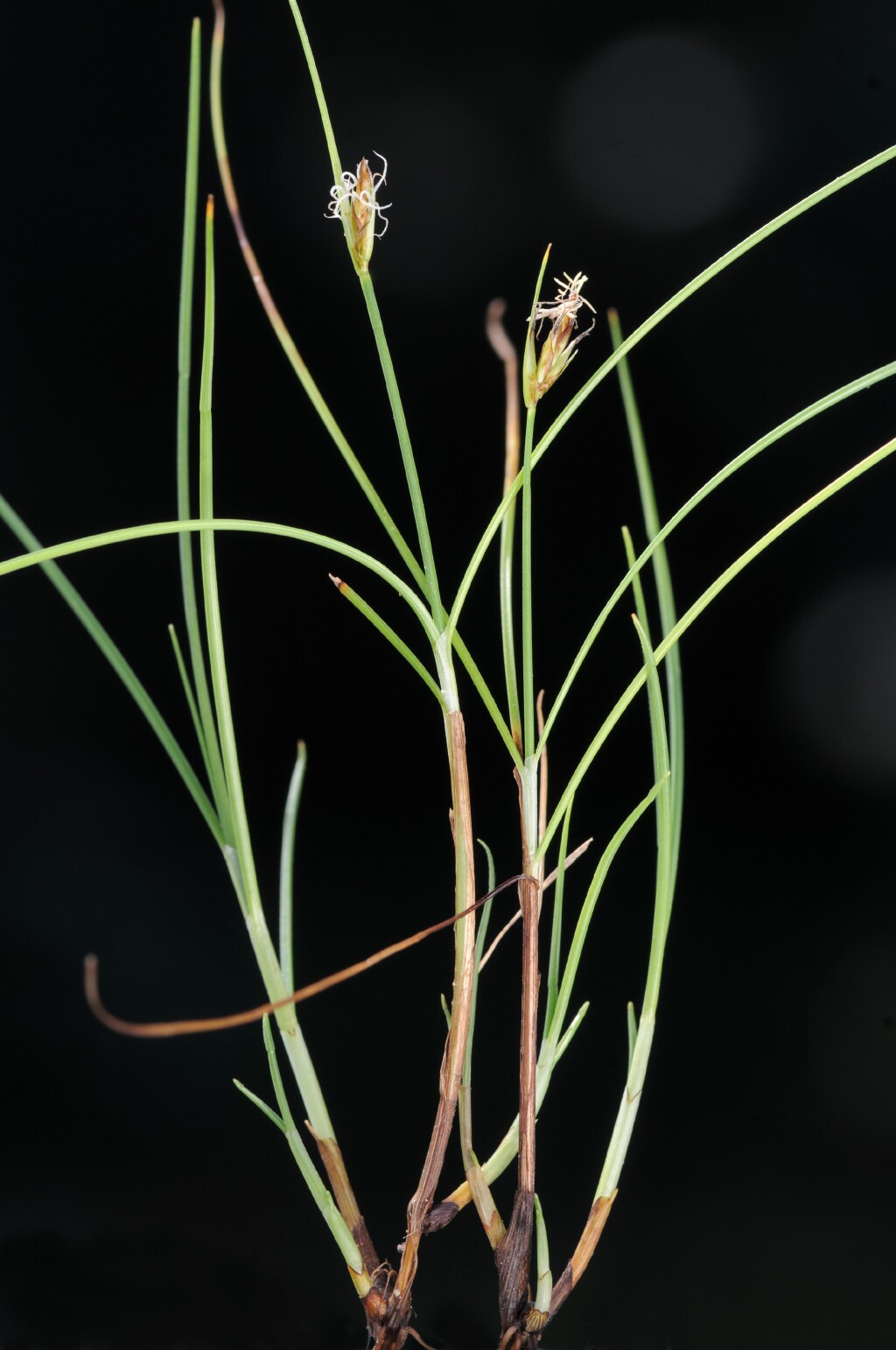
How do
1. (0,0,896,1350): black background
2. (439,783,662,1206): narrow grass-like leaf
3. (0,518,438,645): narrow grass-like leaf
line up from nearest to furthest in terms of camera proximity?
(0,518,438,645): narrow grass-like leaf, (439,783,662,1206): narrow grass-like leaf, (0,0,896,1350): black background

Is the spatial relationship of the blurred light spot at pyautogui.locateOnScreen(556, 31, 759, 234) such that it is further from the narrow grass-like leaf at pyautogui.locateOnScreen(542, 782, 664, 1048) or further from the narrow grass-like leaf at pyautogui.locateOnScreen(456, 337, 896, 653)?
the narrow grass-like leaf at pyautogui.locateOnScreen(542, 782, 664, 1048)

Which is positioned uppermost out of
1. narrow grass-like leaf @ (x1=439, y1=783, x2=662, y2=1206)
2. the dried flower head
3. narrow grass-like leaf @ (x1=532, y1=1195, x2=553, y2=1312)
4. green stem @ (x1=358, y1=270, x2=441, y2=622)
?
the dried flower head

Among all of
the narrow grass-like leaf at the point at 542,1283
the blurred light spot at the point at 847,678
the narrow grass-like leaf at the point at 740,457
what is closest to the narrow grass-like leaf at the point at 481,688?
the narrow grass-like leaf at the point at 740,457

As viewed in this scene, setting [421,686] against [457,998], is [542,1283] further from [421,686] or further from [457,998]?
[421,686]

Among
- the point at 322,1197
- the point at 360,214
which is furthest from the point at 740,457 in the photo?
the point at 322,1197

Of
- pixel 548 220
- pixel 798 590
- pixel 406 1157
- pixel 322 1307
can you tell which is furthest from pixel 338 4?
pixel 322 1307

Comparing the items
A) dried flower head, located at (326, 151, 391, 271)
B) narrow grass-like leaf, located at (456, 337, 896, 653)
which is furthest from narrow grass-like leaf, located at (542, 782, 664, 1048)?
dried flower head, located at (326, 151, 391, 271)

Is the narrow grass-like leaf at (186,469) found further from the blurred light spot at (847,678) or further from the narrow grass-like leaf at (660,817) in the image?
the blurred light spot at (847,678)

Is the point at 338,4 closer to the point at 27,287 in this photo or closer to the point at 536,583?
the point at 27,287
